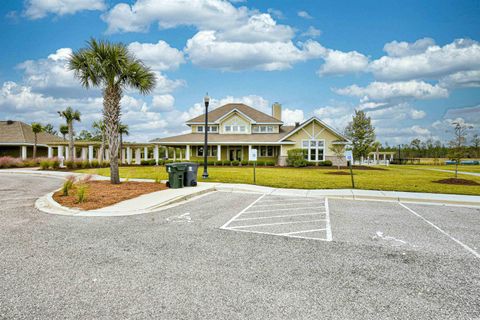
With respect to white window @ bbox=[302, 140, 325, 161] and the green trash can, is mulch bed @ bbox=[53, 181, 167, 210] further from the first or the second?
white window @ bbox=[302, 140, 325, 161]

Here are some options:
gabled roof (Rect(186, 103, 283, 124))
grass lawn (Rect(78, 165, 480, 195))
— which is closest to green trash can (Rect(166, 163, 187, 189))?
grass lawn (Rect(78, 165, 480, 195))

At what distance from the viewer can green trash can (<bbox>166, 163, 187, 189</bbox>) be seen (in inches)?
503

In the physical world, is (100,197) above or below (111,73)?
below

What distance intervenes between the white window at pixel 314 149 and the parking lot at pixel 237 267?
25.4 m

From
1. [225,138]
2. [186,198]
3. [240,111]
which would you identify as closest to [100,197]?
[186,198]

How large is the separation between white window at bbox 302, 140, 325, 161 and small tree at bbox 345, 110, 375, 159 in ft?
12.5

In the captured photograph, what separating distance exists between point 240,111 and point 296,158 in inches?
400

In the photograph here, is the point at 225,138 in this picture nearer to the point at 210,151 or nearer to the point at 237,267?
A: the point at 210,151

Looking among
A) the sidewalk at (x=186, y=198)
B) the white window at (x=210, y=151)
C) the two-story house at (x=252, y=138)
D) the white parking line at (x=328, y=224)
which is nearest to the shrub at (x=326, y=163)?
the two-story house at (x=252, y=138)

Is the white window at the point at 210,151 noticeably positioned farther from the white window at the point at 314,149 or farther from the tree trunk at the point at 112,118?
the tree trunk at the point at 112,118

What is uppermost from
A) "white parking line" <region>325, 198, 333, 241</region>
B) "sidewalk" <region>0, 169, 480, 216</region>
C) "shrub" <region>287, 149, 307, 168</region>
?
"shrub" <region>287, 149, 307, 168</region>

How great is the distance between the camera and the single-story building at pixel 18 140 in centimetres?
3512

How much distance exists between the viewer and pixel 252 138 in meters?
33.5

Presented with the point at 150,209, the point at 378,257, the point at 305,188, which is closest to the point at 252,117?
the point at 305,188
